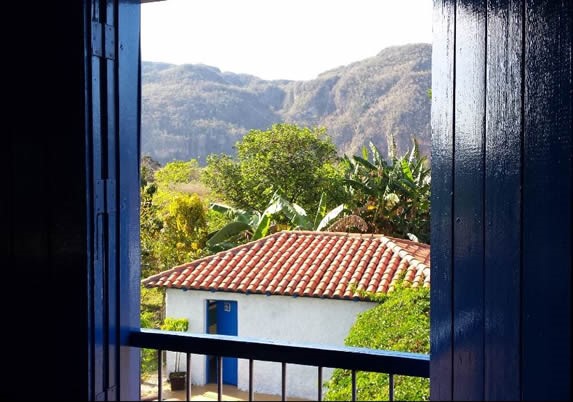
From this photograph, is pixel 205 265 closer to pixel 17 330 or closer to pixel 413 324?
pixel 413 324

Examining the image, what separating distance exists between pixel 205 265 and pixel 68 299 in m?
8.71

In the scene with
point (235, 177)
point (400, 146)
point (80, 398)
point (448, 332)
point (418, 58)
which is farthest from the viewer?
point (418, 58)

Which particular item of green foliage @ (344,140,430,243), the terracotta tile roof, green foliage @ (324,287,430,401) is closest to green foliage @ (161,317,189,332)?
the terracotta tile roof

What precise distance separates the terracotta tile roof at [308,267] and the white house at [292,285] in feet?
0.04

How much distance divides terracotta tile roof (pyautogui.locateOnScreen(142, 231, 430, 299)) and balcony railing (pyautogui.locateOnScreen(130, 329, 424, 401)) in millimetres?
6678

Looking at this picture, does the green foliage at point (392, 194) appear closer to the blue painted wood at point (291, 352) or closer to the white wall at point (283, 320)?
the white wall at point (283, 320)

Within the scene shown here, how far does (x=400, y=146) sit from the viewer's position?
22031 millimetres

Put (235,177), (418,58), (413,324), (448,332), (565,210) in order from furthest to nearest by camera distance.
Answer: (418,58), (235,177), (413,324), (448,332), (565,210)

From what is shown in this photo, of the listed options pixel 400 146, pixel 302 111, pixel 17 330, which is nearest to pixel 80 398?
pixel 17 330

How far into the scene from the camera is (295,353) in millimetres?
1552

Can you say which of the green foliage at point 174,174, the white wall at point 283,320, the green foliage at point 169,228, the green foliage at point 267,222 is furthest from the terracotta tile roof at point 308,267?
the green foliage at point 174,174

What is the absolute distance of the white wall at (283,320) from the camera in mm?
8883

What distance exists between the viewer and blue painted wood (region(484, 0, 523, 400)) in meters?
0.79

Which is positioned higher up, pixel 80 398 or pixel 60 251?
pixel 60 251
